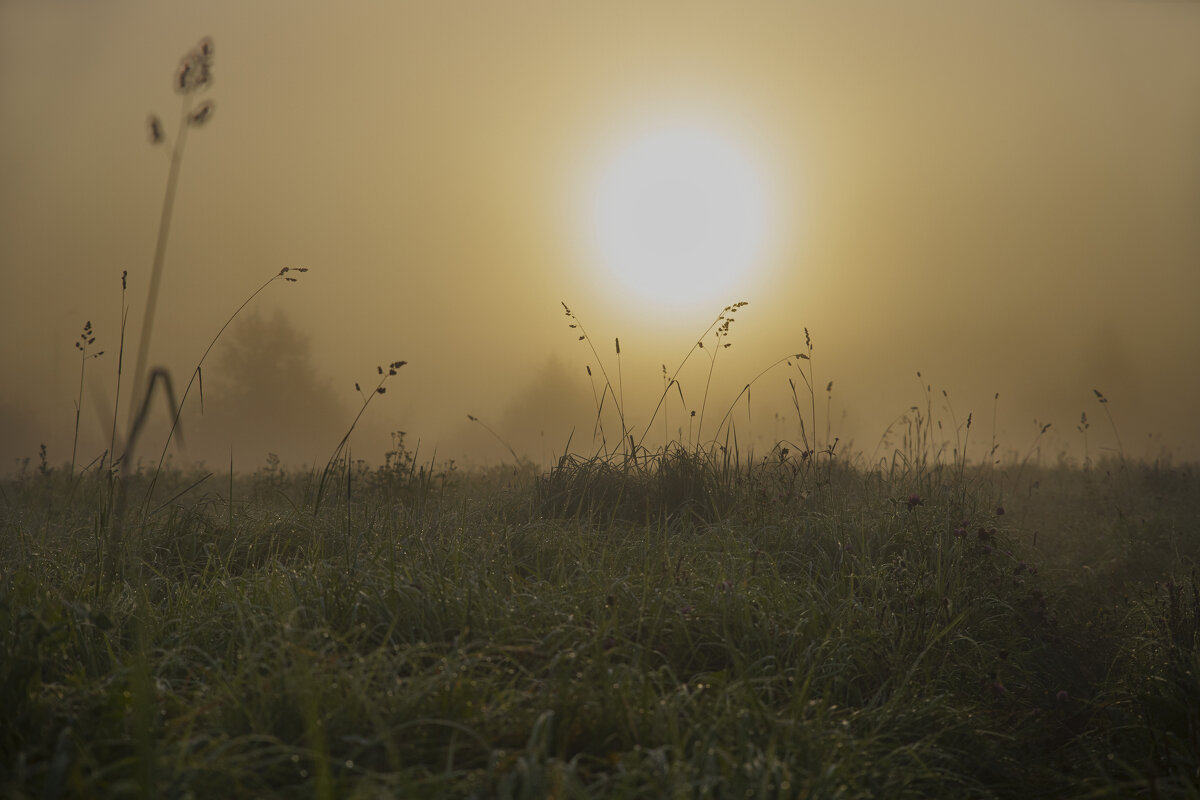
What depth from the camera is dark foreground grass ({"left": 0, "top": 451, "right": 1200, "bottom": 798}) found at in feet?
6.44

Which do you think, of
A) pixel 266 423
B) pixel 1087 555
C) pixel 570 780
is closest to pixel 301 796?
pixel 570 780

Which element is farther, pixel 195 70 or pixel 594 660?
pixel 195 70

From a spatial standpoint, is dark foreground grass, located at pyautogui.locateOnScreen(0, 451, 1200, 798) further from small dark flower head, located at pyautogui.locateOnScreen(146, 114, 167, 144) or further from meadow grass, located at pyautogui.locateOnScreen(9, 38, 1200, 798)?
small dark flower head, located at pyautogui.locateOnScreen(146, 114, 167, 144)

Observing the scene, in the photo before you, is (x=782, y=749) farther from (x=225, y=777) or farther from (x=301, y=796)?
(x=225, y=777)

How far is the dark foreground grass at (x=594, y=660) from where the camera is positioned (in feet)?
6.44

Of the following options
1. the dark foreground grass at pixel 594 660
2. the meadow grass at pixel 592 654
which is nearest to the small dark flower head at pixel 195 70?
the meadow grass at pixel 592 654

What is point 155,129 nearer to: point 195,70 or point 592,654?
point 195,70

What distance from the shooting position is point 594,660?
2330 millimetres

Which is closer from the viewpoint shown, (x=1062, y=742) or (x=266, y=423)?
(x=1062, y=742)

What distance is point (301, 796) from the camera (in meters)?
1.81

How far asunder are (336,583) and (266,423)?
18.9 metres

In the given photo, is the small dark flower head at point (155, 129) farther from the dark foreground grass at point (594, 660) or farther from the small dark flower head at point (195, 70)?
the dark foreground grass at point (594, 660)

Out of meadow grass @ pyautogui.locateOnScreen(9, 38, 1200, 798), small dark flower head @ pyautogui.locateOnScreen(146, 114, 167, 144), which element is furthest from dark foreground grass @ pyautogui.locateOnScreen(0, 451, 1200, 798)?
small dark flower head @ pyautogui.locateOnScreen(146, 114, 167, 144)

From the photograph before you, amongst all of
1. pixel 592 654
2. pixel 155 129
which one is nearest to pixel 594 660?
pixel 592 654
